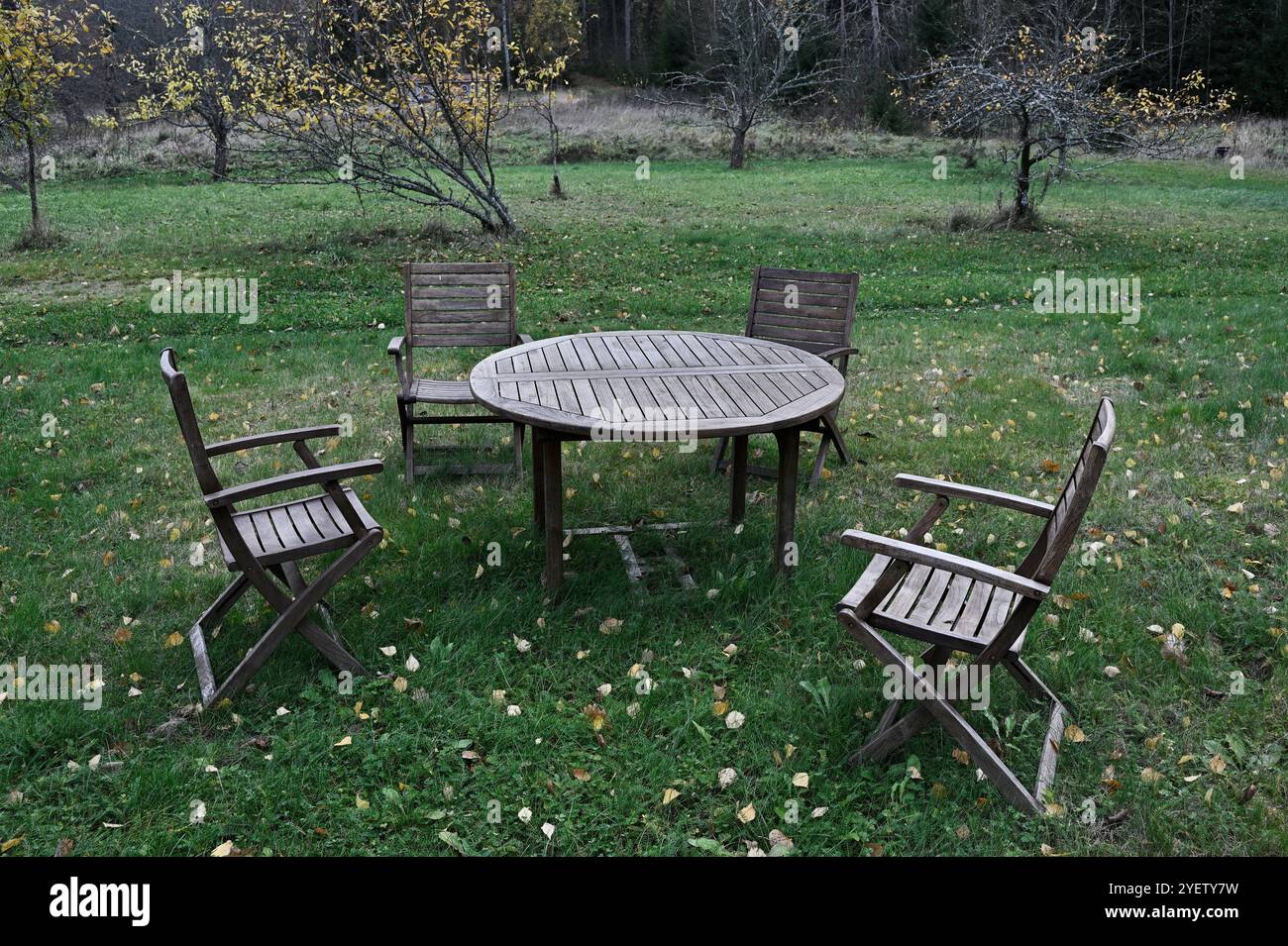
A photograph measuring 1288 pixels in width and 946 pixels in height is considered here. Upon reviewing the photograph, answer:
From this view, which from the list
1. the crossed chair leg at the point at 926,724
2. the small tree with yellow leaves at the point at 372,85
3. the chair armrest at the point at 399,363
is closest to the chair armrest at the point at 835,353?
the chair armrest at the point at 399,363

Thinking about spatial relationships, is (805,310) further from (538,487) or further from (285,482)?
(285,482)

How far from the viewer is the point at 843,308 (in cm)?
587

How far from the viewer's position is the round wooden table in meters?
3.82

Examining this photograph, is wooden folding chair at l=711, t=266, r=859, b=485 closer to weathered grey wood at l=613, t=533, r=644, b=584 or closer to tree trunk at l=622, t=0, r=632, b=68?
weathered grey wood at l=613, t=533, r=644, b=584

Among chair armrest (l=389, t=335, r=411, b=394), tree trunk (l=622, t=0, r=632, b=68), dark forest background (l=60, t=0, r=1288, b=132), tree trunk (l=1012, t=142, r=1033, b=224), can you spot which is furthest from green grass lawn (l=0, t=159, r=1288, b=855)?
tree trunk (l=622, t=0, r=632, b=68)

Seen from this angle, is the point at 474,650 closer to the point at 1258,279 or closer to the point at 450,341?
the point at 450,341

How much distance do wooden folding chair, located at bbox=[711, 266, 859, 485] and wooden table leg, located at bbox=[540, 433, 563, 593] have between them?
1.78 meters

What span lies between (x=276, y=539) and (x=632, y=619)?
1442 mm

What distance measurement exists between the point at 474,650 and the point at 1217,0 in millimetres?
38273

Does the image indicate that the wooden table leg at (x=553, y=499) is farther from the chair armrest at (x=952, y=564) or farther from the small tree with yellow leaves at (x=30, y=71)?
the small tree with yellow leaves at (x=30, y=71)

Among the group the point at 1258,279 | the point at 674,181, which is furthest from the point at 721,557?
the point at 674,181

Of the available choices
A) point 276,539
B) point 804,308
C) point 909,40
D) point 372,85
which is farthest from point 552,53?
point 909,40

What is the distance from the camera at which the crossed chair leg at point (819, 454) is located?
537 centimetres

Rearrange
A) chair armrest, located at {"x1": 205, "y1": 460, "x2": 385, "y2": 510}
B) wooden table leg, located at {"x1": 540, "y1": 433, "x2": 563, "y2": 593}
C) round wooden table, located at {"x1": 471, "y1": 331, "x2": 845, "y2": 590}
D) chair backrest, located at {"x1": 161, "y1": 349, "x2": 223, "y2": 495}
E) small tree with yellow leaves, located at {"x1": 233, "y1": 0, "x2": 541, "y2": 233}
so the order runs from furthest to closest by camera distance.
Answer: small tree with yellow leaves, located at {"x1": 233, "y1": 0, "x2": 541, "y2": 233} < wooden table leg, located at {"x1": 540, "y1": 433, "x2": 563, "y2": 593} < round wooden table, located at {"x1": 471, "y1": 331, "x2": 845, "y2": 590} < chair armrest, located at {"x1": 205, "y1": 460, "x2": 385, "y2": 510} < chair backrest, located at {"x1": 161, "y1": 349, "x2": 223, "y2": 495}
